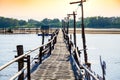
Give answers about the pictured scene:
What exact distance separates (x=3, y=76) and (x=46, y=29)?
257ft

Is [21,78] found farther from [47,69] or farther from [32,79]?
[47,69]

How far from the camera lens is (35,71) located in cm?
1554

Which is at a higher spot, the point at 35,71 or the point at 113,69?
the point at 35,71

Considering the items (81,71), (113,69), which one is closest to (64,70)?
(81,71)

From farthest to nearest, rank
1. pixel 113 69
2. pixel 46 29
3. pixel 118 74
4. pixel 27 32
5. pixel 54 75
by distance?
pixel 27 32
pixel 46 29
pixel 113 69
pixel 118 74
pixel 54 75

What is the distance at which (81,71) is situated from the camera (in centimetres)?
1191

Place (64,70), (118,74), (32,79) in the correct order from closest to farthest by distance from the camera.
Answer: (32,79) < (64,70) < (118,74)

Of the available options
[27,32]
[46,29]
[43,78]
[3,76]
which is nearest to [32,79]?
[43,78]

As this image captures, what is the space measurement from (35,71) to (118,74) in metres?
27.3

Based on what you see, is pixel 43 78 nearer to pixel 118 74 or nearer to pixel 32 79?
pixel 32 79

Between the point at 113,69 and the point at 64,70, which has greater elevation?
the point at 64,70

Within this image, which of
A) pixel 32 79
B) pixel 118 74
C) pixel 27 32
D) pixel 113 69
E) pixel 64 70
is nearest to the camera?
pixel 32 79

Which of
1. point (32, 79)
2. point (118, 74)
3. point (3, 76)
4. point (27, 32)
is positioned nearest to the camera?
point (32, 79)

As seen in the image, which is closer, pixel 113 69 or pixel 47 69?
pixel 47 69
